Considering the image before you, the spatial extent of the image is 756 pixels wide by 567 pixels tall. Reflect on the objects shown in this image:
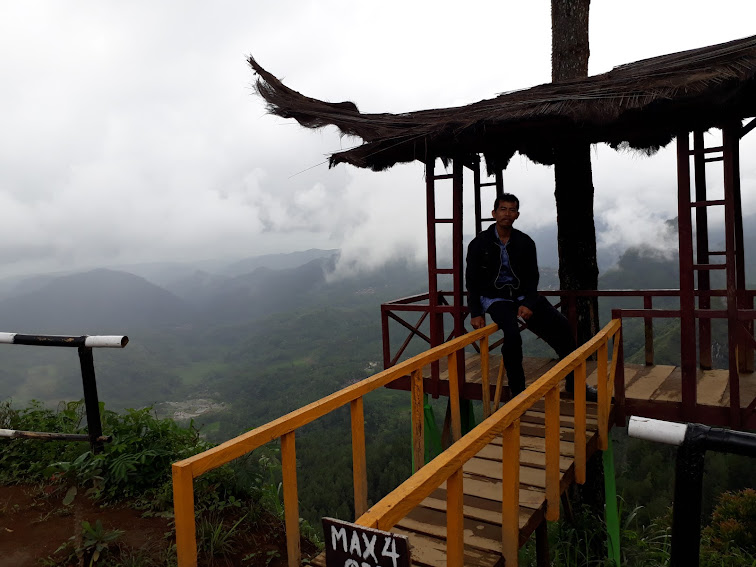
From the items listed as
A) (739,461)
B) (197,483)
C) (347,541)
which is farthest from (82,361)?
(739,461)

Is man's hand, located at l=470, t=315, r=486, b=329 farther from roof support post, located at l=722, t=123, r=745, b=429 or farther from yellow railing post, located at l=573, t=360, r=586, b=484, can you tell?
roof support post, located at l=722, t=123, r=745, b=429

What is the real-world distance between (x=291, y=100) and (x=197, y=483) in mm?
4747

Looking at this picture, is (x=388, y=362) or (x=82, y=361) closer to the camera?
(x=82, y=361)

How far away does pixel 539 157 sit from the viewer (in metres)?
8.31

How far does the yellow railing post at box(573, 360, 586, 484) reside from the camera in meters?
3.90

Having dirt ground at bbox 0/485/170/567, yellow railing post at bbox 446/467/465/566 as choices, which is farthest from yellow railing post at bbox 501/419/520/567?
dirt ground at bbox 0/485/170/567

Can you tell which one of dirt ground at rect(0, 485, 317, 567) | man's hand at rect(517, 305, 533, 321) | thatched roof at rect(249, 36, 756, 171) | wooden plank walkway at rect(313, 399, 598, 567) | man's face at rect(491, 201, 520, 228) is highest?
thatched roof at rect(249, 36, 756, 171)

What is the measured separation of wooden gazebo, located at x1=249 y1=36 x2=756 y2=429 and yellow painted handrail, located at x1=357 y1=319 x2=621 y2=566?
3.81 feet

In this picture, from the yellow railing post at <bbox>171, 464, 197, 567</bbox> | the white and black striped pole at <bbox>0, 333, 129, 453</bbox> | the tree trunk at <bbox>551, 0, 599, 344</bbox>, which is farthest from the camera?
the tree trunk at <bbox>551, 0, 599, 344</bbox>

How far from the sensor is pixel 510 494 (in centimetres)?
286

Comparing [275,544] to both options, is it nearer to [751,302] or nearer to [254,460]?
[254,460]

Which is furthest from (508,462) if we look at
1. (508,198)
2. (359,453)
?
(508,198)

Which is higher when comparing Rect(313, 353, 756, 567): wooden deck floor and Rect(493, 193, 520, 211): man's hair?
Rect(493, 193, 520, 211): man's hair

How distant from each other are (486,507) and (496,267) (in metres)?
2.33
